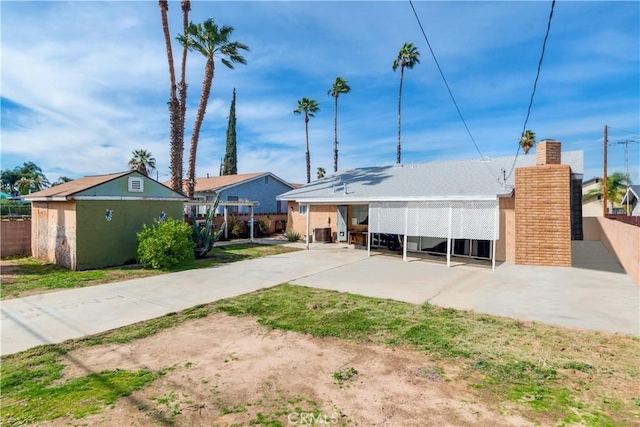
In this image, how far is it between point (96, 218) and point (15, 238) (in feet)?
17.6

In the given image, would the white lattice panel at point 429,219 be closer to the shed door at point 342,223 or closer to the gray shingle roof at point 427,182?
the gray shingle roof at point 427,182

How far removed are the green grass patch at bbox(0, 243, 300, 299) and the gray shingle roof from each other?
5712 mm

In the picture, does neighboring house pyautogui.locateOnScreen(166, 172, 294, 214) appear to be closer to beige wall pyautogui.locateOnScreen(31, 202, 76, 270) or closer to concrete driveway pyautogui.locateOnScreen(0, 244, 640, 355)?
beige wall pyautogui.locateOnScreen(31, 202, 76, 270)

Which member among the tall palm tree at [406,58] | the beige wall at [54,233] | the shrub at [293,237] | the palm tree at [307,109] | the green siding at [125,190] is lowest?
the shrub at [293,237]

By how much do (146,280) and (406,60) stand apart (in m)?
25.4

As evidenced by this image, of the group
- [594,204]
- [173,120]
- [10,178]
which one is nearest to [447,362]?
[173,120]

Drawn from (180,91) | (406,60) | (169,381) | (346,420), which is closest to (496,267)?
(346,420)

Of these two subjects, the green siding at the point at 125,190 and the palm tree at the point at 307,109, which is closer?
the green siding at the point at 125,190

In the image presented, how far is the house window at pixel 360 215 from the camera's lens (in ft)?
58.8

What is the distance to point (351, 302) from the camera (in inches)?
284

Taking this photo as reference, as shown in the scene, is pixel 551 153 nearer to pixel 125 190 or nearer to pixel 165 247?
pixel 165 247

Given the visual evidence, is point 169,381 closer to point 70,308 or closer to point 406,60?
Result: point 70,308

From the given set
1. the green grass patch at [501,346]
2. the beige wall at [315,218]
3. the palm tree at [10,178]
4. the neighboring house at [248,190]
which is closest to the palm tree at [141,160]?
the neighboring house at [248,190]

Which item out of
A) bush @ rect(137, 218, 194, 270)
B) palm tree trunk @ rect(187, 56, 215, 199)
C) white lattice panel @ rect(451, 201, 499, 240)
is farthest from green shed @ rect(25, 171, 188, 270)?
white lattice panel @ rect(451, 201, 499, 240)
